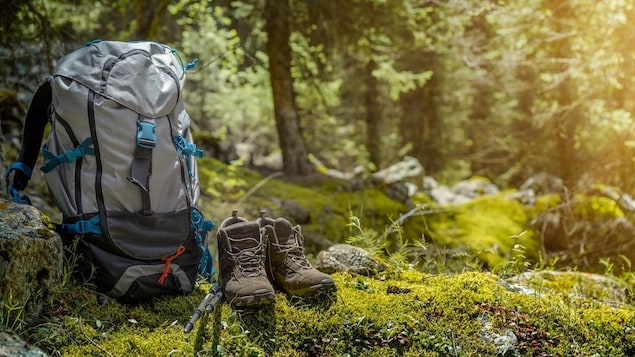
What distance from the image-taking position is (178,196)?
3391mm

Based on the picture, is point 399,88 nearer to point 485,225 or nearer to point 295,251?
point 485,225

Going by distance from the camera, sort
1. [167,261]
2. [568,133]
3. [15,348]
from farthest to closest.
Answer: [568,133] → [167,261] → [15,348]

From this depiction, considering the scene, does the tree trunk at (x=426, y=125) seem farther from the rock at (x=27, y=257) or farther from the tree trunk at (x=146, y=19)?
the rock at (x=27, y=257)

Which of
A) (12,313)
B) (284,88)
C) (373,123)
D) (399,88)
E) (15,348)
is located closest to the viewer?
(15,348)

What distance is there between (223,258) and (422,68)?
1366 centimetres

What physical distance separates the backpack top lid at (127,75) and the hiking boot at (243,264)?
0.86m

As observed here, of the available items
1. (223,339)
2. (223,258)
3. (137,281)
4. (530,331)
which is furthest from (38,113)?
(530,331)

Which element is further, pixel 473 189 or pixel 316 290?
pixel 473 189

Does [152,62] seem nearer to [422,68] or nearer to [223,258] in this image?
[223,258]

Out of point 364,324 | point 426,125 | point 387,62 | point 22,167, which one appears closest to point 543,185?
point 387,62

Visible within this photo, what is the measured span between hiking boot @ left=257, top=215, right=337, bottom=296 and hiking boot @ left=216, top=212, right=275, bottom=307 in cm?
8

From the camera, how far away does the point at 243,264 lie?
10.2 ft

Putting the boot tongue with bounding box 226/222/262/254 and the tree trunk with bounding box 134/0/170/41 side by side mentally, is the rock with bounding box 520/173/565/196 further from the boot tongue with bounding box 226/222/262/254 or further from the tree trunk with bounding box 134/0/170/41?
the boot tongue with bounding box 226/222/262/254

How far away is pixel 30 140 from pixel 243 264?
1.65 meters
